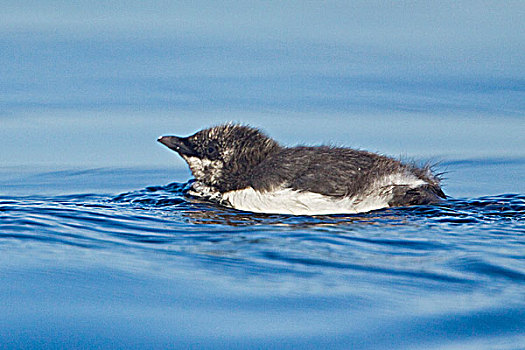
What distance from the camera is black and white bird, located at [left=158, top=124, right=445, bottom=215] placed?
21.6ft

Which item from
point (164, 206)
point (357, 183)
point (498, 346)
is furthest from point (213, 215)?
point (498, 346)

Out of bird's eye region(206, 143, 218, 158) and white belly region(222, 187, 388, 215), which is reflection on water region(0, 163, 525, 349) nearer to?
white belly region(222, 187, 388, 215)

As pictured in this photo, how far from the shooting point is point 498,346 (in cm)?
394

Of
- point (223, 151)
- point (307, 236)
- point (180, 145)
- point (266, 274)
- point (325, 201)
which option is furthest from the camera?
point (180, 145)

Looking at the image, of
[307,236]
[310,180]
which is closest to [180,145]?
[310,180]

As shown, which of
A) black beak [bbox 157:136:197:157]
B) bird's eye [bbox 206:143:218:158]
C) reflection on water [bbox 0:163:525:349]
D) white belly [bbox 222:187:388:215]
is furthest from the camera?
black beak [bbox 157:136:197:157]

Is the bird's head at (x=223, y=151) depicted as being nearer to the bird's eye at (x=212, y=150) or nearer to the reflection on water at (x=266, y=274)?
the bird's eye at (x=212, y=150)

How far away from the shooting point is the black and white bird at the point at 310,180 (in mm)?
6578

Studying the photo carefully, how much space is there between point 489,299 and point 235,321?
1.34 metres

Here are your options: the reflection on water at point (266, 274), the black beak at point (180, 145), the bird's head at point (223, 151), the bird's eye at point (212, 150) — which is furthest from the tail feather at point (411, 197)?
the black beak at point (180, 145)

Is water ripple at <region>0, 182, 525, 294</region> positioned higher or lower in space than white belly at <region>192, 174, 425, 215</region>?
lower

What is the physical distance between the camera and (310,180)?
21.6ft

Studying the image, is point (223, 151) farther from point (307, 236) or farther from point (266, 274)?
point (266, 274)

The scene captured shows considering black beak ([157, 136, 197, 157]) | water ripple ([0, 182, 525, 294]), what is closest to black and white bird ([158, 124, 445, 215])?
water ripple ([0, 182, 525, 294])
